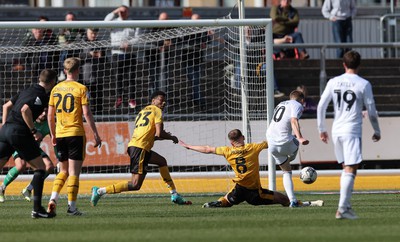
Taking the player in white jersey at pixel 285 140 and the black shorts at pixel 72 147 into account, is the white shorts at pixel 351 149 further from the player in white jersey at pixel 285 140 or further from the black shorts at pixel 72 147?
the black shorts at pixel 72 147

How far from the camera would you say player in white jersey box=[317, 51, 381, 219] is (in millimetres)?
12914

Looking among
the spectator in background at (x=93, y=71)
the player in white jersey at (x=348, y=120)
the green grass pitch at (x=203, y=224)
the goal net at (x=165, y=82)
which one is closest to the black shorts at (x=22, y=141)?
the green grass pitch at (x=203, y=224)

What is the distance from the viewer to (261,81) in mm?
19719

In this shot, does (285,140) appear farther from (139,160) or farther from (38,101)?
(38,101)

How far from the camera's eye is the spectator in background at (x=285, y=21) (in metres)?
25.6

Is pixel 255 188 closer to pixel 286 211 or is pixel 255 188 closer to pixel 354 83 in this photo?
pixel 286 211

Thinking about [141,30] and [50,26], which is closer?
[50,26]

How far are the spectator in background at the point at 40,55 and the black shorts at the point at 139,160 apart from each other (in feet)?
18.8

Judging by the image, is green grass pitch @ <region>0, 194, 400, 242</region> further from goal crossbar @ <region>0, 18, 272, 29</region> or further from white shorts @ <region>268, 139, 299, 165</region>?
goal crossbar @ <region>0, 18, 272, 29</region>

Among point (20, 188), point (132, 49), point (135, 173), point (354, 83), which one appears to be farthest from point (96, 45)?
point (354, 83)

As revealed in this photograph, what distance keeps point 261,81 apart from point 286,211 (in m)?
5.05

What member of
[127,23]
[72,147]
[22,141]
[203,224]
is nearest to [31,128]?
[22,141]

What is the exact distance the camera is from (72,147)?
46.7 ft

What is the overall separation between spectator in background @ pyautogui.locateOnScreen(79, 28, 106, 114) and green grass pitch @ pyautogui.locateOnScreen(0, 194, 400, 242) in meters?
5.29
